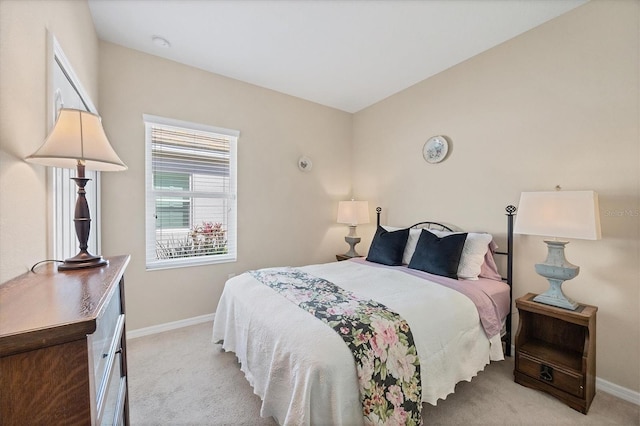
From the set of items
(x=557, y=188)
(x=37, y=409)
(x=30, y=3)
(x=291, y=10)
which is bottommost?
(x=37, y=409)

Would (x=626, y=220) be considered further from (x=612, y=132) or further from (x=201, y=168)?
(x=201, y=168)

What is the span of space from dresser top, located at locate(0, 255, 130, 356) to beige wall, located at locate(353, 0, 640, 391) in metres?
2.91

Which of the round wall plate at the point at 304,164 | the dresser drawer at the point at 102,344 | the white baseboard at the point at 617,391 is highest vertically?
the round wall plate at the point at 304,164

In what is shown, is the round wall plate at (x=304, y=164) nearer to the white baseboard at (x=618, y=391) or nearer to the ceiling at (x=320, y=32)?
the ceiling at (x=320, y=32)

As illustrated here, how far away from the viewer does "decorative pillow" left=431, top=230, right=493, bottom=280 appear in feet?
7.78

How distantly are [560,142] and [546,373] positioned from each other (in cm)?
176

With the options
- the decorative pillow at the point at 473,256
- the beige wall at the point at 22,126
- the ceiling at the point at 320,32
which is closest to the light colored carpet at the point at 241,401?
the decorative pillow at the point at 473,256

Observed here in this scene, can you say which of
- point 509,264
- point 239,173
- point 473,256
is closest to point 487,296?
point 473,256

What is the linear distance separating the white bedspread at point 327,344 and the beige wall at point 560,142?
0.85 m

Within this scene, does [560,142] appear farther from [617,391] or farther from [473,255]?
[617,391]

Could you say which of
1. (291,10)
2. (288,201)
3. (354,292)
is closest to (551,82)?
(291,10)

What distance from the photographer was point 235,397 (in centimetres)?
187

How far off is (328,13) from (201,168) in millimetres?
2019

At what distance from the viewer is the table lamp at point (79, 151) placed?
1062 millimetres
